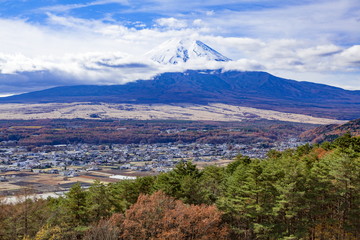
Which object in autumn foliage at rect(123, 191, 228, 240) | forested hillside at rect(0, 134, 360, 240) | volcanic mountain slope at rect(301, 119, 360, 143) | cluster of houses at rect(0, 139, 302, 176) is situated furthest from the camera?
volcanic mountain slope at rect(301, 119, 360, 143)

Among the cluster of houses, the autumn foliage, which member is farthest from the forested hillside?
the cluster of houses

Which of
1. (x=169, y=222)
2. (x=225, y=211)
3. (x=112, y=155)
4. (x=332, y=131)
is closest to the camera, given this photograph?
(x=169, y=222)

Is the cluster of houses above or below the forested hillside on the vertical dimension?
below

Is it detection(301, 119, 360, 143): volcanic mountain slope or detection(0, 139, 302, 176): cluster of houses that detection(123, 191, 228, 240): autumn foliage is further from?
detection(301, 119, 360, 143): volcanic mountain slope

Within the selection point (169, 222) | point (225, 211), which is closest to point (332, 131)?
point (225, 211)

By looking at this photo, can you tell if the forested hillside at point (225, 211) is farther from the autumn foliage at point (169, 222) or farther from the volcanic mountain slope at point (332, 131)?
the volcanic mountain slope at point (332, 131)

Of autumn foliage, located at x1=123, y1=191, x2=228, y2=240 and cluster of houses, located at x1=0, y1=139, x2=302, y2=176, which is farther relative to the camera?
cluster of houses, located at x1=0, y1=139, x2=302, y2=176

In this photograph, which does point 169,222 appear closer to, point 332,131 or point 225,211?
point 225,211
